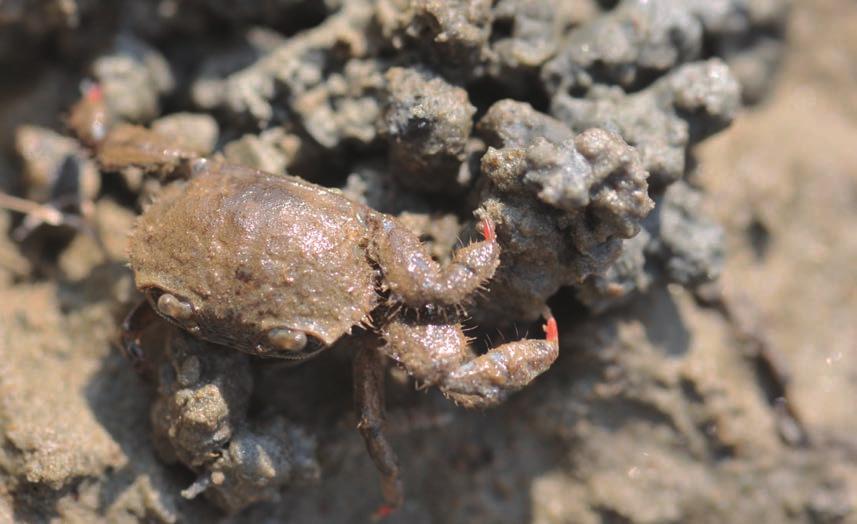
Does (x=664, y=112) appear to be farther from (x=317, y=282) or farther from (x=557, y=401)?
(x=317, y=282)

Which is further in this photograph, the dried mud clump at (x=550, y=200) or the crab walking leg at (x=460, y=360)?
the crab walking leg at (x=460, y=360)

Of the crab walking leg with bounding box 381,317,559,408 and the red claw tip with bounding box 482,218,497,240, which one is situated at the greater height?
the red claw tip with bounding box 482,218,497,240

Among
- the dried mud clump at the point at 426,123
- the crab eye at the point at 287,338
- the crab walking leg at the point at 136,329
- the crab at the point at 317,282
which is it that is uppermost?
the dried mud clump at the point at 426,123

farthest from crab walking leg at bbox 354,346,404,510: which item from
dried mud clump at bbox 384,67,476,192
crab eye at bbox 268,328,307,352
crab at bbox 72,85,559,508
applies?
dried mud clump at bbox 384,67,476,192

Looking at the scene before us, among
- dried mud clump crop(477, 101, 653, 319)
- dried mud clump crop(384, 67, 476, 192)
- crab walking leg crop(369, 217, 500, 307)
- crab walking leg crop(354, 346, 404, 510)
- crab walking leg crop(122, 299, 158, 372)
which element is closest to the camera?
dried mud clump crop(477, 101, 653, 319)

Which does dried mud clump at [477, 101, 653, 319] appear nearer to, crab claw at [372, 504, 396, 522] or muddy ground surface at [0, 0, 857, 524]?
muddy ground surface at [0, 0, 857, 524]

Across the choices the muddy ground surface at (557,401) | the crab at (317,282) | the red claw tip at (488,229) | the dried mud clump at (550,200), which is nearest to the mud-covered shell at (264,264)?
the crab at (317,282)

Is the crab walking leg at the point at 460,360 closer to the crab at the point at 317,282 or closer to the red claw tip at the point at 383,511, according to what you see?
the crab at the point at 317,282
